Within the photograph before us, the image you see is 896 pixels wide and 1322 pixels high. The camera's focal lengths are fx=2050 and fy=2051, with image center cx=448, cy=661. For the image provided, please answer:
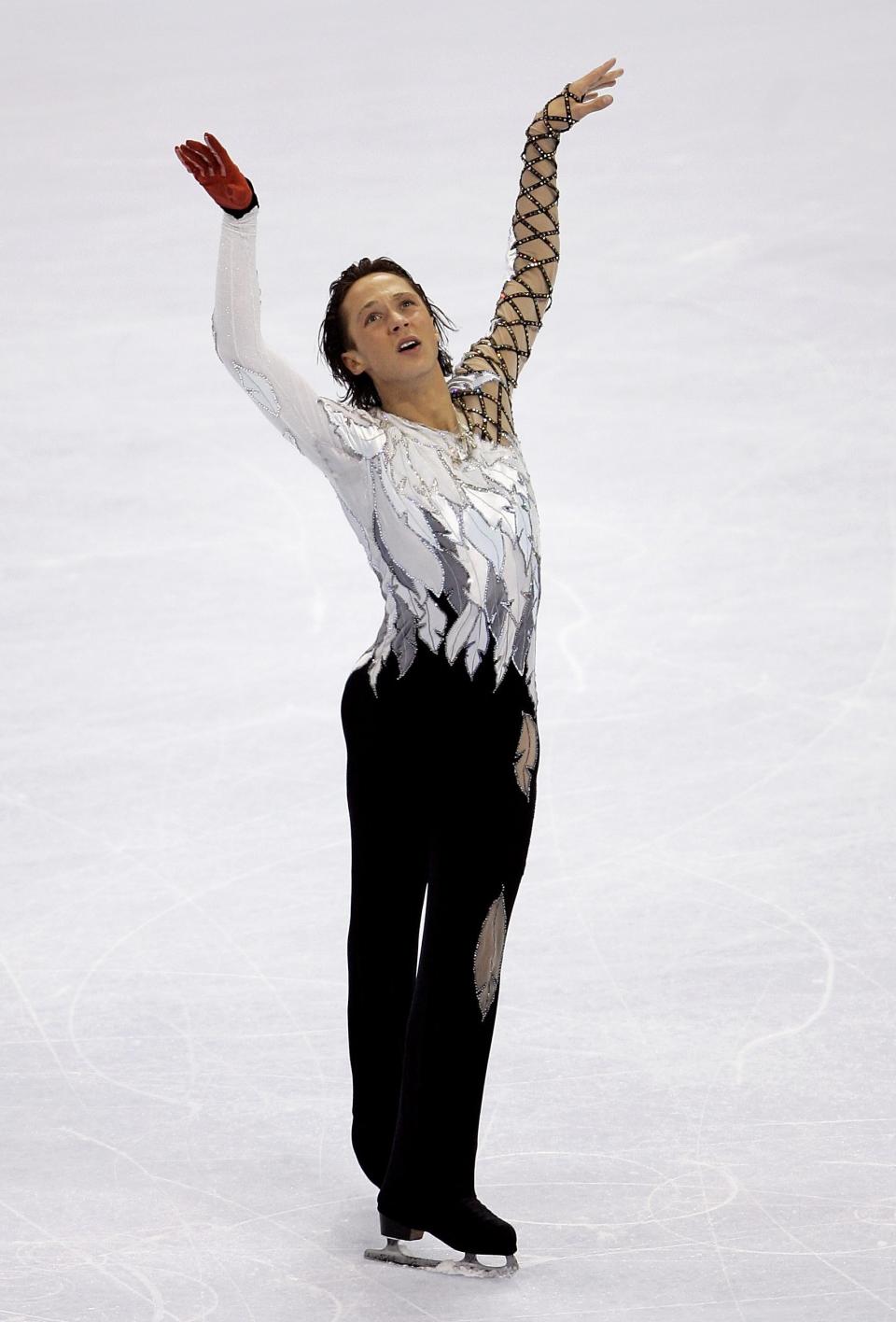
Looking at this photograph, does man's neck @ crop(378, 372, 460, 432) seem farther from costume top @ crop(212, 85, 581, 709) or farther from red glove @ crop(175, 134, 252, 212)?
red glove @ crop(175, 134, 252, 212)

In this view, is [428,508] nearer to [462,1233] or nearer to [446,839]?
[446,839]

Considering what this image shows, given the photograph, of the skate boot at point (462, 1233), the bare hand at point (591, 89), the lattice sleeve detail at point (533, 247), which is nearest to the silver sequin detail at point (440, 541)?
the lattice sleeve detail at point (533, 247)

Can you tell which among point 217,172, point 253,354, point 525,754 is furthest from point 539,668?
point 217,172

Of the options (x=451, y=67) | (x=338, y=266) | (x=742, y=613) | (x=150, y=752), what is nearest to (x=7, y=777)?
(x=150, y=752)

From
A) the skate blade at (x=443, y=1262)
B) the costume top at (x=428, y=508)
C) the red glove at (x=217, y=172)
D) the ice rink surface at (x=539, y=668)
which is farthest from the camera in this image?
the ice rink surface at (x=539, y=668)

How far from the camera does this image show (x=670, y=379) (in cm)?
680

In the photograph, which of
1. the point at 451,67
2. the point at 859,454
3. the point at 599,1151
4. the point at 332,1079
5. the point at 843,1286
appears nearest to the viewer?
the point at 843,1286

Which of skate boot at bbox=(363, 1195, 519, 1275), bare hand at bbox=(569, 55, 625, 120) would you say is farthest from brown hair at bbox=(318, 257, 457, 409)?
skate boot at bbox=(363, 1195, 519, 1275)

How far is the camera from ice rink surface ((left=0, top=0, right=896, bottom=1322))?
11.5 ft

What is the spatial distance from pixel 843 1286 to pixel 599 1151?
24.9 inches

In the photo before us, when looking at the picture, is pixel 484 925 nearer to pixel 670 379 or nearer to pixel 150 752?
pixel 150 752

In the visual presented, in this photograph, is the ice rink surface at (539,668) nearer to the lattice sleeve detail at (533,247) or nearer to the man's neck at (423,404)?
the man's neck at (423,404)

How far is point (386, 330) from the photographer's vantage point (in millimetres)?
3314

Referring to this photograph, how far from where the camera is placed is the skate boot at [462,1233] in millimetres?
3283
